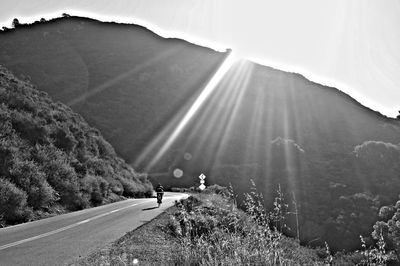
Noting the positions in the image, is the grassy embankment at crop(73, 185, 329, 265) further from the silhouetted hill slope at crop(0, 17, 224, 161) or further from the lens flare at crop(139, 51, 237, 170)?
the silhouetted hill slope at crop(0, 17, 224, 161)

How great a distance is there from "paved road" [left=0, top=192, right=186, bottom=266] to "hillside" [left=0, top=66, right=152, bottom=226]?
203 centimetres

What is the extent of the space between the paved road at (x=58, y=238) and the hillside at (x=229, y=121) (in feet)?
136

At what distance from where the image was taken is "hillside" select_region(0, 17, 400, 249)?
7512cm

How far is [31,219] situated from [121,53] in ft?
412

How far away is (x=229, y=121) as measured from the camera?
10456cm

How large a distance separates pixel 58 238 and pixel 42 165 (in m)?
10.7

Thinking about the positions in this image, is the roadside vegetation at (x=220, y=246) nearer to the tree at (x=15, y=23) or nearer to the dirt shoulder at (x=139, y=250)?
the dirt shoulder at (x=139, y=250)

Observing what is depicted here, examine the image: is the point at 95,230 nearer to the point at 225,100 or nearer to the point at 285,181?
the point at 285,181

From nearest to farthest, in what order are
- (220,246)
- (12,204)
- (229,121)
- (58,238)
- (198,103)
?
(220,246)
(58,238)
(12,204)
(229,121)
(198,103)

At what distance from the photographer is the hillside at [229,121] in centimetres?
7512

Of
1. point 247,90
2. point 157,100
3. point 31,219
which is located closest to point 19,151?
point 31,219

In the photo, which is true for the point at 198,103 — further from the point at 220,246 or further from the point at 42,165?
the point at 220,246

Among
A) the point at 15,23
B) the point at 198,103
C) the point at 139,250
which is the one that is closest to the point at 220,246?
the point at 139,250

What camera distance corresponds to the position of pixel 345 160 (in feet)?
290
